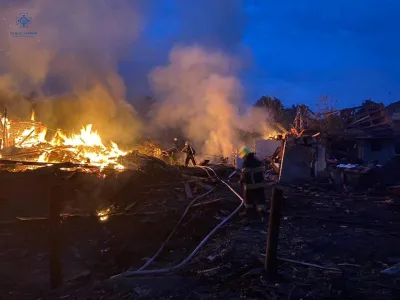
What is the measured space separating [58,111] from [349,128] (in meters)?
18.2

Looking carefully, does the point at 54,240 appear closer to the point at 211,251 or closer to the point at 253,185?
the point at 211,251

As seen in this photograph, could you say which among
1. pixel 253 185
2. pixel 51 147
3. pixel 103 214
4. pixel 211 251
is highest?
pixel 51 147

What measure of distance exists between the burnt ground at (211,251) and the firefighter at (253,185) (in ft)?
1.86

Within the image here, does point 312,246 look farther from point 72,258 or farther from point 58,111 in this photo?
point 58,111

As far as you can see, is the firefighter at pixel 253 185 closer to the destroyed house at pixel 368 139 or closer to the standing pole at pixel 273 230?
the standing pole at pixel 273 230

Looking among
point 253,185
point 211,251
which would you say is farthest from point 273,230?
point 253,185

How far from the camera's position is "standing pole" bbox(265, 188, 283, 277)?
17.6 ft

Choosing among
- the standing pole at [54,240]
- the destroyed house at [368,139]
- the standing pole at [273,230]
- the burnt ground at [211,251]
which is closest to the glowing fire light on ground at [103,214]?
the burnt ground at [211,251]

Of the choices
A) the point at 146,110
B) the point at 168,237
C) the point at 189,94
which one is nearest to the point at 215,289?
the point at 168,237

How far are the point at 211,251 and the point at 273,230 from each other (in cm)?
207

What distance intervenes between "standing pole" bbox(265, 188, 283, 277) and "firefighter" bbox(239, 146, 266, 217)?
4.01 m

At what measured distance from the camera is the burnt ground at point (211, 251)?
533 centimetres

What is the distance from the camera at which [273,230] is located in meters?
5.36

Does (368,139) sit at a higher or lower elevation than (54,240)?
higher
